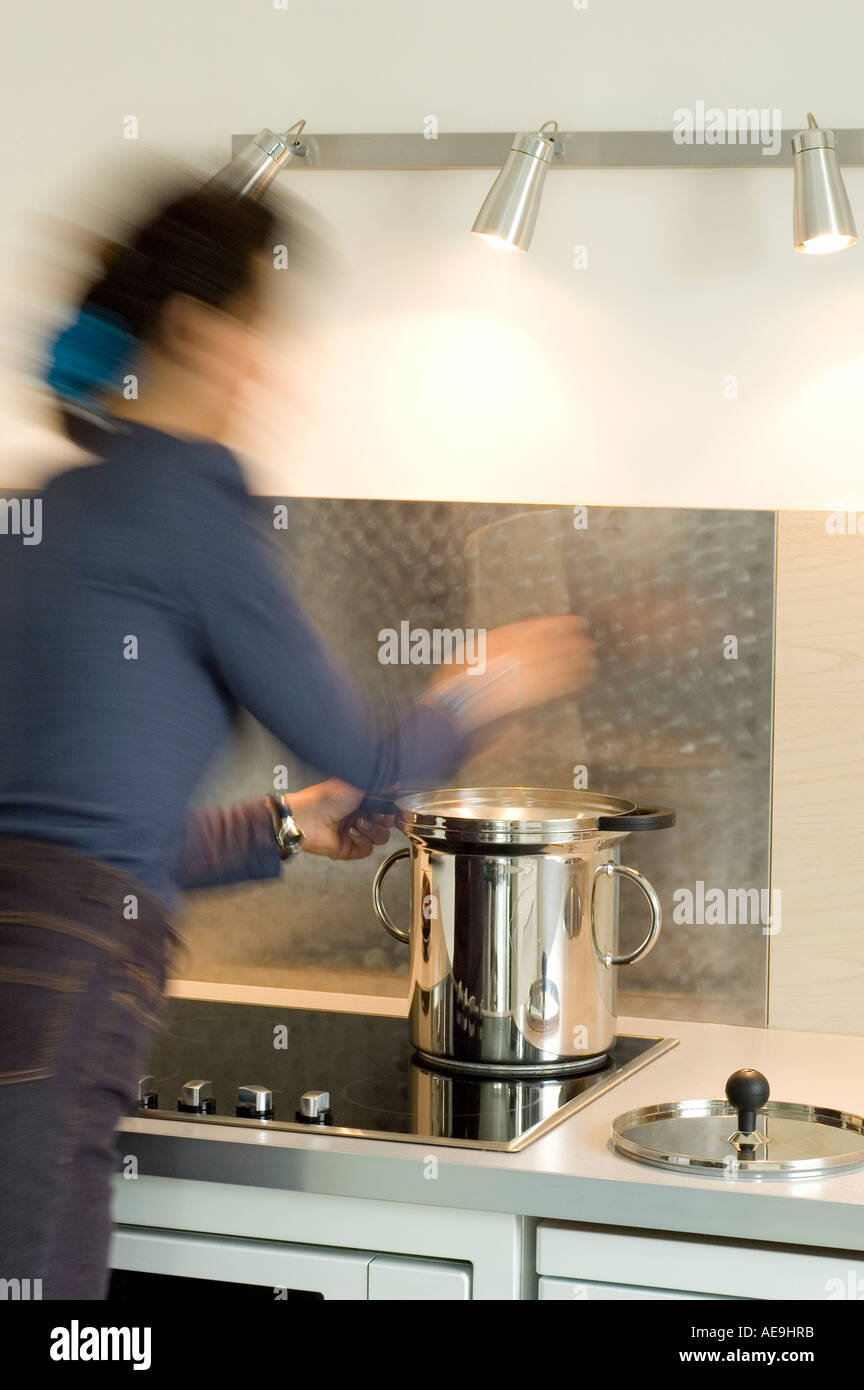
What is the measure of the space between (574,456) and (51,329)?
553 mm

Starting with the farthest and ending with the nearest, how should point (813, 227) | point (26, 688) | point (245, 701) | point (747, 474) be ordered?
1. point (747, 474)
2. point (813, 227)
3. point (245, 701)
4. point (26, 688)

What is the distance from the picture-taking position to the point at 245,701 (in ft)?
3.78

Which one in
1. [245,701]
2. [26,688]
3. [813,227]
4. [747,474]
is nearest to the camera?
[26,688]

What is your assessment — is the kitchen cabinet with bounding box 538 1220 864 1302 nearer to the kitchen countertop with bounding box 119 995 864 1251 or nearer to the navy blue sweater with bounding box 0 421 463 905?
the kitchen countertop with bounding box 119 995 864 1251

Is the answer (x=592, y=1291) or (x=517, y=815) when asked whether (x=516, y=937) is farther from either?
(x=592, y=1291)

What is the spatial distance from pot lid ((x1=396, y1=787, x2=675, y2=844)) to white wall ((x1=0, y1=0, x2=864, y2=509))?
0.32m

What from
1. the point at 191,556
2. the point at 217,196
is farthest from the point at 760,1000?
the point at 217,196

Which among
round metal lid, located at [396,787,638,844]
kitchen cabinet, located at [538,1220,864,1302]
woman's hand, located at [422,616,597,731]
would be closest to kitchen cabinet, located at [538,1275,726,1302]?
kitchen cabinet, located at [538,1220,864,1302]

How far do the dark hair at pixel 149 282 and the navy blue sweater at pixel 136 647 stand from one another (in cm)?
7

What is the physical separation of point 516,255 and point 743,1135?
0.91 m

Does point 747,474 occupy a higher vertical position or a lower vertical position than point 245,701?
higher

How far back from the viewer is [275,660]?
1.15 m
